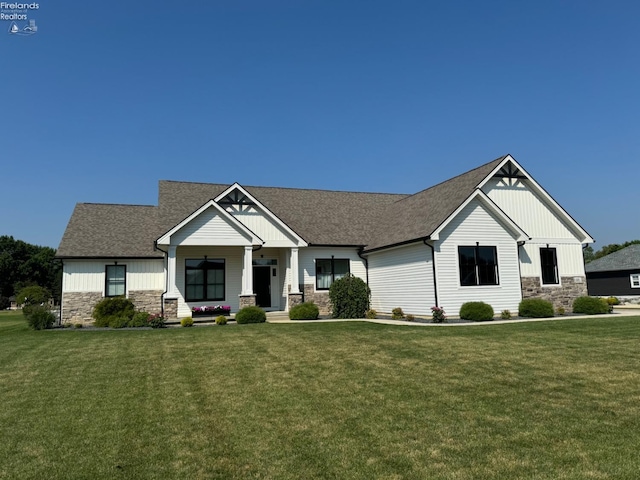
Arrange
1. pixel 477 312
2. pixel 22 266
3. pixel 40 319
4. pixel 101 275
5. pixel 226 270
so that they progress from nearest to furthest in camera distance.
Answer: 1. pixel 477 312
2. pixel 40 319
3. pixel 101 275
4. pixel 226 270
5. pixel 22 266

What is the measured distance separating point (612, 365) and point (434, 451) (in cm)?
615

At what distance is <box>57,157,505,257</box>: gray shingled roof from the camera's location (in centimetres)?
2216

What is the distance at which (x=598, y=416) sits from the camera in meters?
6.22

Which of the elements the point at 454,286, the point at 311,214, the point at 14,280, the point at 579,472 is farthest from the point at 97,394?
the point at 14,280

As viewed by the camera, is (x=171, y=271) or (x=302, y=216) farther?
(x=302, y=216)

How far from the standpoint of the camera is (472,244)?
20125 mm

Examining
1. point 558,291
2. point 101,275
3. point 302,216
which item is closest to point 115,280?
point 101,275

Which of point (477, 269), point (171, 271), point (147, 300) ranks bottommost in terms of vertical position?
point (147, 300)

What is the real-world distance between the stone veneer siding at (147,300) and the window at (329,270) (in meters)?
8.40

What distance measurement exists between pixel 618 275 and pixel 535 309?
26.7 metres

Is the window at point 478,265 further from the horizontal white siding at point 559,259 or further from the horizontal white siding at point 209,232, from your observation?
the horizontal white siding at point 209,232

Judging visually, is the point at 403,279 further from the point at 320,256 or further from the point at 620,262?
the point at 620,262

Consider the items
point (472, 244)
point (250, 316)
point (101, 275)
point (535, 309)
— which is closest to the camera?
point (250, 316)

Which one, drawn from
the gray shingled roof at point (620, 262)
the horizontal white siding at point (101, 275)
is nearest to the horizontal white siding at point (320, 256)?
the horizontal white siding at point (101, 275)
